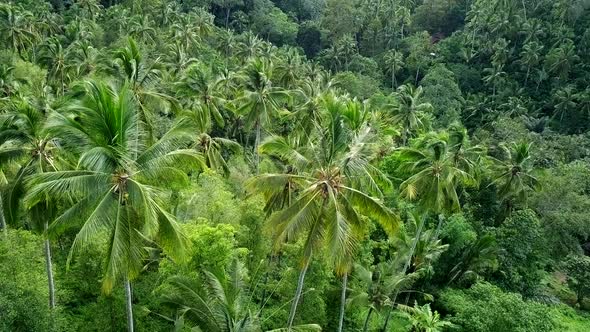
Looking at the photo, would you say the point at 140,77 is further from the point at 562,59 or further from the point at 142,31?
the point at 562,59

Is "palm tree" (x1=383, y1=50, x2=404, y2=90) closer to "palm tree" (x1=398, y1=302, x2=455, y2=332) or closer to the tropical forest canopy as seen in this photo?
the tropical forest canopy

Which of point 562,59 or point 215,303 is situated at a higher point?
point 562,59

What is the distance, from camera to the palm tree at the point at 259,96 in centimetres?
3011

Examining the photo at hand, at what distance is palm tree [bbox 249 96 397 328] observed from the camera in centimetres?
1323

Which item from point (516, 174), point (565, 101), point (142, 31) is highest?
point (565, 101)

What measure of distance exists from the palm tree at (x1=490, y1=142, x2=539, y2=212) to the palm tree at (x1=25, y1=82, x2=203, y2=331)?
28726 millimetres

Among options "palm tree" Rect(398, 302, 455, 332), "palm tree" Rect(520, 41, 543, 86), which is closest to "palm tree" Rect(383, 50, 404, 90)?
"palm tree" Rect(520, 41, 543, 86)

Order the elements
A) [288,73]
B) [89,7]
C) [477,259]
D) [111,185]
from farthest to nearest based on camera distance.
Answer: [89,7] < [288,73] < [477,259] < [111,185]

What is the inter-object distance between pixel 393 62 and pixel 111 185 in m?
64.0

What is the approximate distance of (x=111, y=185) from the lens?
11414mm

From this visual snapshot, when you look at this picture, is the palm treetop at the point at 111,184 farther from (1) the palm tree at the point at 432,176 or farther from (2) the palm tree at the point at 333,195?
(1) the palm tree at the point at 432,176

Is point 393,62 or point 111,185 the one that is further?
point 393,62

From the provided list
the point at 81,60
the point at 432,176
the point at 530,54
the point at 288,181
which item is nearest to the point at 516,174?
the point at 432,176

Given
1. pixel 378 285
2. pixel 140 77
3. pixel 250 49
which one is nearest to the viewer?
pixel 140 77
